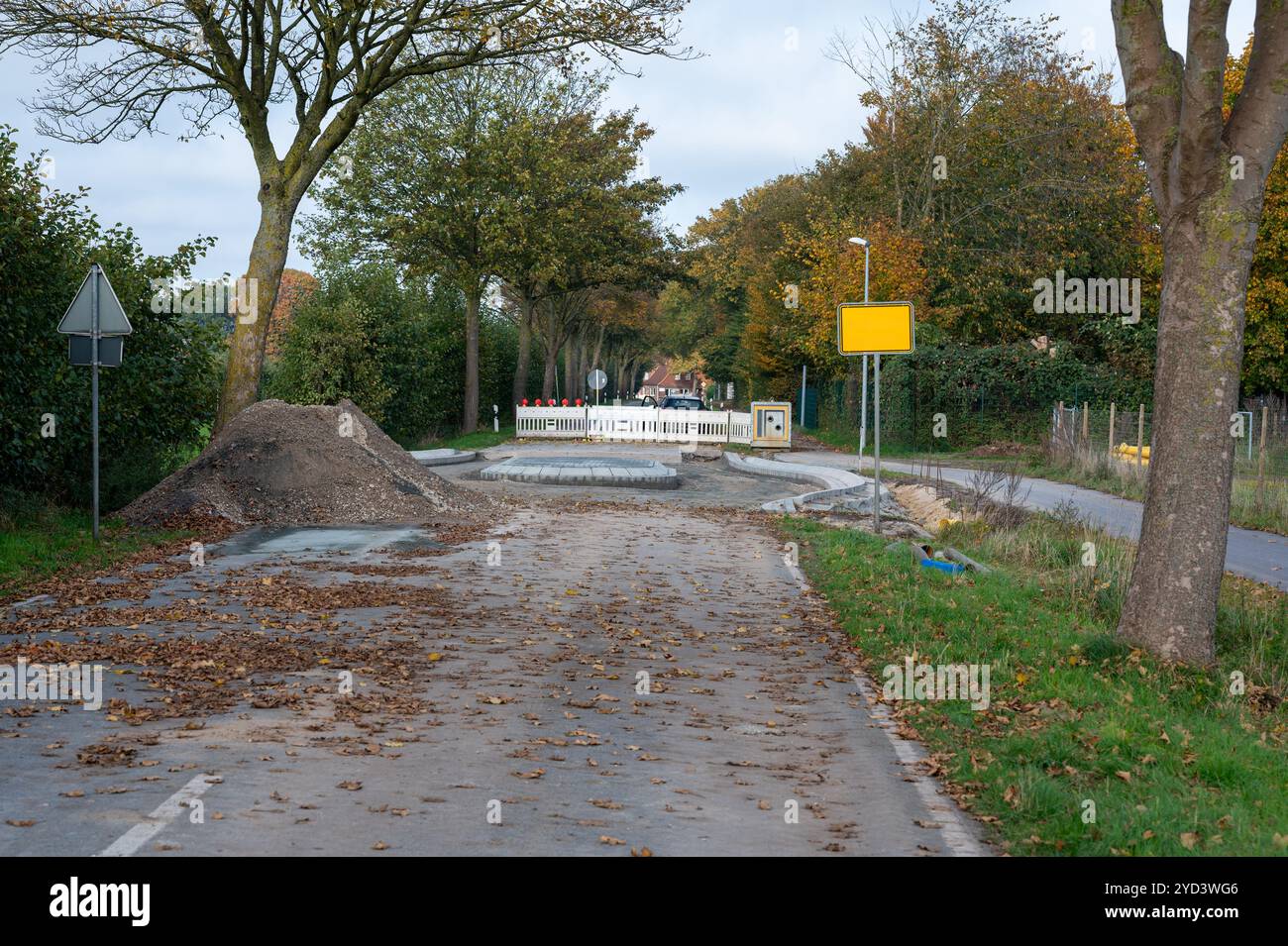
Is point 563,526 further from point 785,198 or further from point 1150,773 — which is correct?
point 785,198

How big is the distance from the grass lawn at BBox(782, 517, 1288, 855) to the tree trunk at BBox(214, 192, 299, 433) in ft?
39.2

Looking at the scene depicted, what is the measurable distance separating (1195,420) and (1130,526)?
10.5 meters

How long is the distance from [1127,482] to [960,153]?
2363cm

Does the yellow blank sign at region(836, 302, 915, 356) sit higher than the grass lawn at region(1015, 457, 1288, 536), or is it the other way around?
the yellow blank sign at region(836, 302, 915, 356)

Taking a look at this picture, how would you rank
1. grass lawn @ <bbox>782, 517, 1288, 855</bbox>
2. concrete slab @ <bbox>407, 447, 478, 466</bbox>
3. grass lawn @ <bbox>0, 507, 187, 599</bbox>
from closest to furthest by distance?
grass lawn @ <bbox>782, 517, 1288, 855</bbox>, grass lawn @ <bbox>0, 507, 187, 599</bbox>, concrete slab @ <bbox>407, 447, 478, 466</bbox>

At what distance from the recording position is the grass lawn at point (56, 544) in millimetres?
12695

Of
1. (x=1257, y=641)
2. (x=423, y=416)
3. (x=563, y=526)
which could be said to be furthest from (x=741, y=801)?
(x=423, y=416)

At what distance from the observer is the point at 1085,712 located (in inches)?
304

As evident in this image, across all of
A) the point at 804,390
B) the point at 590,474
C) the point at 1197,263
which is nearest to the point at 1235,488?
the point at 590,474

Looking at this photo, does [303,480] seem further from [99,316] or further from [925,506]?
[925,506]

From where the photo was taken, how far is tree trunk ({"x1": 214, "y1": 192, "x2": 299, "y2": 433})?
21484mm

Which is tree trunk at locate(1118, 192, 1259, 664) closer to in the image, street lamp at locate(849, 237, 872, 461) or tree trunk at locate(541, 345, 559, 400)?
Answer: street lamp at locate(849, 237, 872, 461)

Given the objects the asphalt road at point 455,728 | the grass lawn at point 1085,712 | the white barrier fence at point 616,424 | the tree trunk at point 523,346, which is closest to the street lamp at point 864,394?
the white barrier fence at point 616,424

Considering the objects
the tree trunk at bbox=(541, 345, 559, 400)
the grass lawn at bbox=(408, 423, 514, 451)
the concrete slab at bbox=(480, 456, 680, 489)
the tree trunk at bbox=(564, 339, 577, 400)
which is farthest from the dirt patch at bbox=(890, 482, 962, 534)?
Answer: the tree trunk at bbox=(564, 339, 577, 400)
